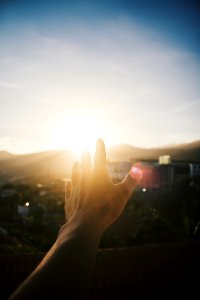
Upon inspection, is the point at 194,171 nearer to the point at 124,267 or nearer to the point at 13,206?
the point at 13,206

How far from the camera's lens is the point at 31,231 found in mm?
26109

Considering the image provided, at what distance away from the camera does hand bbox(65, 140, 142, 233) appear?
5.51 ft

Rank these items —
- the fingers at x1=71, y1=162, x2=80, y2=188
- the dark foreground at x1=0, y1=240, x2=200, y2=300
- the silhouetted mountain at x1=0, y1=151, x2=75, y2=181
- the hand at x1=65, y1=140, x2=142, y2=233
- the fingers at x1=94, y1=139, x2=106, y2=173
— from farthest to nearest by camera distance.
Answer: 1. the silhouetted mountain at x1=0, y1=151, x2=75, y2=181
2. the dark foreground at x1=0, y1=240, x2=200, y2=300
3. the fingers at x1=71, y1=162, x2=80, y2=188
4. the fingers at x1=94, y1=139, x2=106, y2=173
5. the hand at x1=65, y1=140, x2=142, y2=233

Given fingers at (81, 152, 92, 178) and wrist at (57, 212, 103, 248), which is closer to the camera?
wrist at (57, 212, 103, 248)

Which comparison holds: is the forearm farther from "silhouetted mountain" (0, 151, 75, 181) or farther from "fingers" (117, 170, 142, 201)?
"silhouetted mountain" (0, 151, 75, 181)

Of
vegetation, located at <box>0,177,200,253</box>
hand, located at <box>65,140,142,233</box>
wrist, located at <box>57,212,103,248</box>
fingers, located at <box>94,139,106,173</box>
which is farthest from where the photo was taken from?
vegetation, located at <box>0,177,200,253</box>

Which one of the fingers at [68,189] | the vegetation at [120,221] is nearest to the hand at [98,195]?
the fingers at [68,189]

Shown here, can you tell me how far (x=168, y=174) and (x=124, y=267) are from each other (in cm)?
7577

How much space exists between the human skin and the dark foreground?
863 cm

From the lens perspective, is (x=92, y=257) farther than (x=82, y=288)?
Yes

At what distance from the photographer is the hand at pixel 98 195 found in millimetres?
1679

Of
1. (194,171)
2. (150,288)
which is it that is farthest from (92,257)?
(194,171)

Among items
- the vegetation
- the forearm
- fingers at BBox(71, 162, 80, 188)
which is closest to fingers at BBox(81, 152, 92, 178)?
fingers at BBox(71, 162, 80, 188)

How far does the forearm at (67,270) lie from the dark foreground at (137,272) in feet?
29.0
